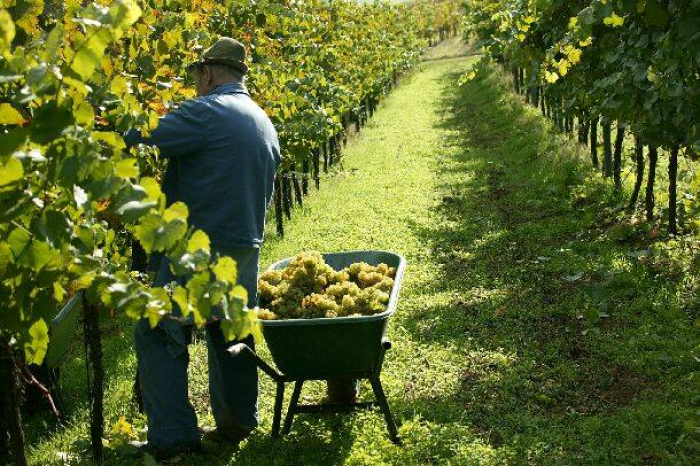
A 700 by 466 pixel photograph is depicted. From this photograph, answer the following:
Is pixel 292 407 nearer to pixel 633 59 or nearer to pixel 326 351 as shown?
pixel 326 351

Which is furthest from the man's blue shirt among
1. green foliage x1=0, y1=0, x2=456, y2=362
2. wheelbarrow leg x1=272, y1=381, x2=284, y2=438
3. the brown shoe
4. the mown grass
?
the mown grass

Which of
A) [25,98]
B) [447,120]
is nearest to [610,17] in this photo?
[25,98]

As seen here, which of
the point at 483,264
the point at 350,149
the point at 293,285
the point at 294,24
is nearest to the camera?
the point at 293,285

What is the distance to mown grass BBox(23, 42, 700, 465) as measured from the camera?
4738 millimetres

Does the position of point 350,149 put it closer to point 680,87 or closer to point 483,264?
point 483,264

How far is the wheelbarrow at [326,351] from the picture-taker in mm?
4395

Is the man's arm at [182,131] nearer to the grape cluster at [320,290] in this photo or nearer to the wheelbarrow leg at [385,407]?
the grape cluster at [320,290]

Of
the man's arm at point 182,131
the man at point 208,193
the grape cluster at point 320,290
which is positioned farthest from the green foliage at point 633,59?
the man's arm at point 182,131

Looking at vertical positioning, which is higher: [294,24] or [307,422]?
[294,24]

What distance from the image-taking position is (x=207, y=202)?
183 inches

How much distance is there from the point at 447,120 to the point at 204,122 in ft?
58.4

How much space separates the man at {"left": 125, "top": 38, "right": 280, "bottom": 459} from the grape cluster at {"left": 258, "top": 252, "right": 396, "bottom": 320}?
244 millimetres

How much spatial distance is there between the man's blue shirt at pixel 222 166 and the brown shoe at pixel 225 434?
115 cm

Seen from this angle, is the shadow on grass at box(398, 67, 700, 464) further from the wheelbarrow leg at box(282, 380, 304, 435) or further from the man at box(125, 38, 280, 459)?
the man at box(125, 38, 280, 459)
